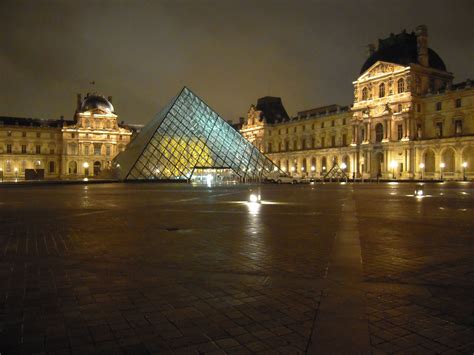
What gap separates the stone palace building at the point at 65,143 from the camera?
8269 cm

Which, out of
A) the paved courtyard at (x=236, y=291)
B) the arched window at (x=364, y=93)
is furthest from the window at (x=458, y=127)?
the paved courtyard at (x=236, y=291)

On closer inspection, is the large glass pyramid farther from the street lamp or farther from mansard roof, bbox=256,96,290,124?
mansard roof, bbox=256,96,290,124

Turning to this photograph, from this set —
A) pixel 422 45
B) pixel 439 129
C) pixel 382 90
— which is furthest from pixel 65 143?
pixel 439 129

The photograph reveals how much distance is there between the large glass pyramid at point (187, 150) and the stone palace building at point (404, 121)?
21.8 m

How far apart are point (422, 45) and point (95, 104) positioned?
61.2 meters

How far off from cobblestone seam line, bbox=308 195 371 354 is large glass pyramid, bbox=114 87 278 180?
34780 mm

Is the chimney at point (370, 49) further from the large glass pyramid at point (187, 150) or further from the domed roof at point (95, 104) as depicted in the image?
the domed roof at point (95, 104)

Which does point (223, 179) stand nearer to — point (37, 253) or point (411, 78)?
point (411, 78)

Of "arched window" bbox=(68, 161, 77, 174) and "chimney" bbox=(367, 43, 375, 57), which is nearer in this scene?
"chimney" bbox=(367, 43, 375, 57)

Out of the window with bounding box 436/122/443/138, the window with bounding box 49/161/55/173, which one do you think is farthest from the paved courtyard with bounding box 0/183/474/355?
the window with bounding box 49/161/55/173

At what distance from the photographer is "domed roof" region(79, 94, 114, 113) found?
86.0 meters

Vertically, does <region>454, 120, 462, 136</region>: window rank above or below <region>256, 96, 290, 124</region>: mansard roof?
below

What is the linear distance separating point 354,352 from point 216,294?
5.40 ft

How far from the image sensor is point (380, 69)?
60156mm
